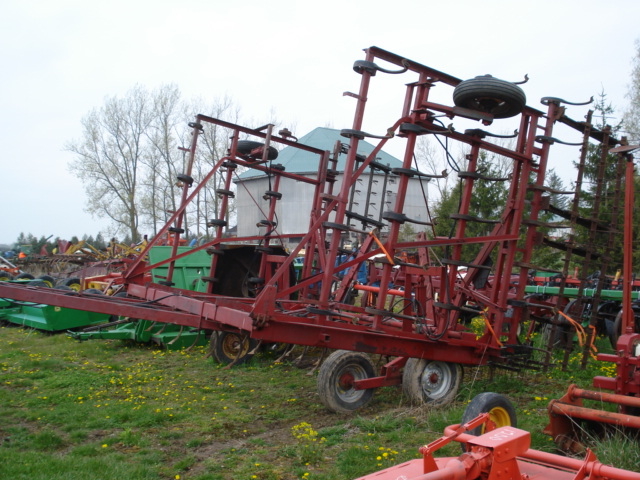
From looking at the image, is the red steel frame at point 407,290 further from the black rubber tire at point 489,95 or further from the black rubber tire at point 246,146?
the black rubber tire at point 246,146

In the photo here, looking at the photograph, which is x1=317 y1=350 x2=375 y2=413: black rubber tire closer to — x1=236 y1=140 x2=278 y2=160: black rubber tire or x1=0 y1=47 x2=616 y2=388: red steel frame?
x1=0 y1=47 x2=616 y2=388: red steel frame

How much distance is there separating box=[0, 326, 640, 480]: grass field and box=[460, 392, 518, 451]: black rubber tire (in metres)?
0.51

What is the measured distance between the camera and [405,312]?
7.92 m

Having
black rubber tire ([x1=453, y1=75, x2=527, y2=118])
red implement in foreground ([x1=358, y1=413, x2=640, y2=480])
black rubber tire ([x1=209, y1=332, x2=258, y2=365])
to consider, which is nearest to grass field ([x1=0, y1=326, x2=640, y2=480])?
black rubber tire ([x1=209, y1=332, x2=258, y2=365])

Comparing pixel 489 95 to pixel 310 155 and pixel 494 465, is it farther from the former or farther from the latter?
pixel 310 155

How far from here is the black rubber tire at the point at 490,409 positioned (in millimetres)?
4262

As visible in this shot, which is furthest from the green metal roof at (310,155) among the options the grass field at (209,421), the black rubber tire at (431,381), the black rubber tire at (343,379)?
the black rubber tire at (343,379)

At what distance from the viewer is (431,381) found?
705 centimetres

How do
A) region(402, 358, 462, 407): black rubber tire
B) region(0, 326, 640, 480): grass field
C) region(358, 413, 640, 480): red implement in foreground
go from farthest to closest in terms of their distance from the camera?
1. region(402, 358, 462, 407): black rubber tire
2. region(0, 326, 640, 480): grass field
3. region(358, 413, 640, 480): red implement in foreground

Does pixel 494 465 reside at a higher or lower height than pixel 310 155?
lower

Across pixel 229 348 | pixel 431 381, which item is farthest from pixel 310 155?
pixel 431 381

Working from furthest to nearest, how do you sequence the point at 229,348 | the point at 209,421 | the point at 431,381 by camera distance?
the point at 229,348, the point at 431,381, the point at 209,421

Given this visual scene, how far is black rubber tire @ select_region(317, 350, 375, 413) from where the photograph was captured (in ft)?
21.3

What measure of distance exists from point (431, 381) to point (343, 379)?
1.11 m
